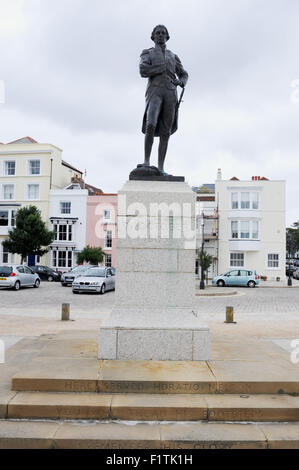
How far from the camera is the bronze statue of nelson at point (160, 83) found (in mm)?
6422

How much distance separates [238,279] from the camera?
2942 cm

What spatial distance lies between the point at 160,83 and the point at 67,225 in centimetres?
3426

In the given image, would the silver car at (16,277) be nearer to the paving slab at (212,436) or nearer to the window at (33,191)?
the window at (33,191)

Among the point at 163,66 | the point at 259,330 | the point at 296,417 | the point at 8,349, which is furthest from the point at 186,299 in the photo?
the point at 259,330

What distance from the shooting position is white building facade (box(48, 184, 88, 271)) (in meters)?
39.2

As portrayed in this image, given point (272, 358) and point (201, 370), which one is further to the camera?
point (272, 358)

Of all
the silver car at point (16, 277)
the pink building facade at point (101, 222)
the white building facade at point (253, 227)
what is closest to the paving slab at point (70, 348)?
the silver car at point (16, 277)

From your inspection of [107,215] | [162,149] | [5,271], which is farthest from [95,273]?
[107,215]

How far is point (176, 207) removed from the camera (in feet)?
19.7

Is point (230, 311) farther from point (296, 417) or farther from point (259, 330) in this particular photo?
point (296, 417)

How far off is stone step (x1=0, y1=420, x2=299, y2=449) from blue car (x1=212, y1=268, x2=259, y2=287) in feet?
84.7

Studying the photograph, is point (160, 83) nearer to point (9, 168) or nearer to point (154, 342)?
point (154, 342)

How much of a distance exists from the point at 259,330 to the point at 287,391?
599 centimetres

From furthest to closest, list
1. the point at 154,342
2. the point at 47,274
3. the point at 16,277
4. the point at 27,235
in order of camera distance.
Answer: the point at 27,235 < the point at 47,274 < the point at 16,277 < the point at 154,342
